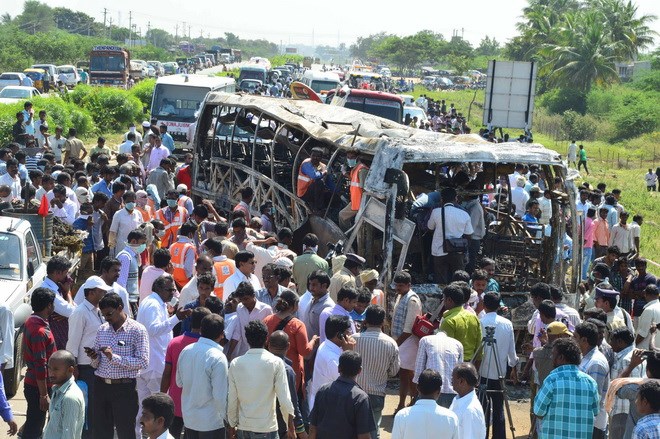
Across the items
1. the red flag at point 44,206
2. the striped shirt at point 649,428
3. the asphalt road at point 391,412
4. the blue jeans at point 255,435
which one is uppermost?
the red flag at point 44,206

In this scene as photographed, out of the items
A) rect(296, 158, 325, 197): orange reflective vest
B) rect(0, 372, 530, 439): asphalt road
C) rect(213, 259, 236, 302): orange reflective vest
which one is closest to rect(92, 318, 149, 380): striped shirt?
rect(0, 372, 530, 439): asphalt road

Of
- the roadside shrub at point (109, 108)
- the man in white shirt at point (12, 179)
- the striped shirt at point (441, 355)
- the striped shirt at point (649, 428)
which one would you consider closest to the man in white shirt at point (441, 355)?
the striped shirt at point (441, 355)

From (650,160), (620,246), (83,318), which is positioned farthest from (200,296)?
(650,160)

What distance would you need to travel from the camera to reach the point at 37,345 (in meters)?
7.80

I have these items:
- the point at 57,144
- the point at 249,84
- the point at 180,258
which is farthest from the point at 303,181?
the point at 249,84

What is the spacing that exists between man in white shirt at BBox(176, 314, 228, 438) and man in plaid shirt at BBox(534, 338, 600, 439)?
90.8 inches

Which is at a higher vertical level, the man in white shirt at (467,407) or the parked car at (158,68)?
the parked car at (158,68)

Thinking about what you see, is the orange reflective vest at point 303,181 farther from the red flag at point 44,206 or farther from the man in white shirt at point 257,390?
the man in white shirt at point 257,390

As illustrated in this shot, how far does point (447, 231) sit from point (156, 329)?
4459 mm

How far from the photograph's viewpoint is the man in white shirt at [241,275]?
9.47 meters

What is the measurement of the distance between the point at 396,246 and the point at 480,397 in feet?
11.9

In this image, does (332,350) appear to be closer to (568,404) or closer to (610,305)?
(568,404)

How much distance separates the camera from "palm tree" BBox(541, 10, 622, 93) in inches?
2527

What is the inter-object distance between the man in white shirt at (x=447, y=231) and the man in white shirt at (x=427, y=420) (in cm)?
528
